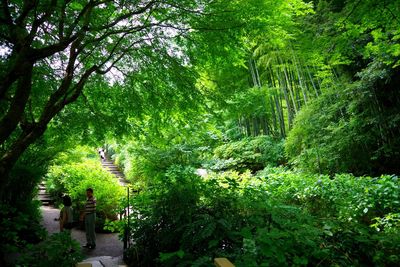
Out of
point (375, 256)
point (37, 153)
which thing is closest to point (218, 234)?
point (375, 256)

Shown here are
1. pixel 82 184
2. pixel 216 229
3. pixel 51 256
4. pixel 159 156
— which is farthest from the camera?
pixel 159 156

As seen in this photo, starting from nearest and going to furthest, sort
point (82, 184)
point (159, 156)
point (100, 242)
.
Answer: point (100, 242) → point (82, 184) → point (159, 156)

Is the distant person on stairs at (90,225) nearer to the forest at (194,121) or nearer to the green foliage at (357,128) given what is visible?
the forest at (194,121)

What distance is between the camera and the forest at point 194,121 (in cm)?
284

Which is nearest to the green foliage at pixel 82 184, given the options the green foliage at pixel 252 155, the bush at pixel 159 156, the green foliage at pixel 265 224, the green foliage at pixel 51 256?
the bush at pixel 159 156

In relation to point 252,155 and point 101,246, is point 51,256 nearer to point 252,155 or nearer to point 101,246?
point 101,246

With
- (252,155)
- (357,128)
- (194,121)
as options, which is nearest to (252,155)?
(252,155)

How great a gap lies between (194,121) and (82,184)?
5.45 meters

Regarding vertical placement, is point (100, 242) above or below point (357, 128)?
below

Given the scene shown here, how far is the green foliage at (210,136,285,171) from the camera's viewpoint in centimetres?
1180

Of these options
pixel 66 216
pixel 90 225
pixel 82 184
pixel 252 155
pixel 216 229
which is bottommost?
pixel 90 225

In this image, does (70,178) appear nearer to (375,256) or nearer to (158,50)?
(158,50)

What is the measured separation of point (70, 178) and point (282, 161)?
329 inches

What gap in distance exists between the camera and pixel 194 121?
18.1 ft
